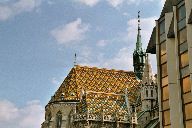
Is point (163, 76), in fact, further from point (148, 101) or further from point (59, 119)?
point (59, 119)

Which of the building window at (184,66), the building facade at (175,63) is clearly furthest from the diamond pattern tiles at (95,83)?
the building window at (184,66)

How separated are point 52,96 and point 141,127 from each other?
11761 mm

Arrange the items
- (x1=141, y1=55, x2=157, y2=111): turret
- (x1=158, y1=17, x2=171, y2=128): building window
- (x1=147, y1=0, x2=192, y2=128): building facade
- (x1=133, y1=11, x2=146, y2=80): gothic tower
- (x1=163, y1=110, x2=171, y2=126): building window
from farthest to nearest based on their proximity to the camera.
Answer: (x1=133, y1=11, x2=146, y2=80): gothic tower
(x1=141, y1=55, x2=157, y2=111): turret
(x1=158, y1=17, x2=171, y2=128): building window
(x1=163, y1=110, x2=171, y2=126): building window
(x1=147, y1=0, x2=192, y2=128): building facade

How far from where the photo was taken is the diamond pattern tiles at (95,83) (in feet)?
126

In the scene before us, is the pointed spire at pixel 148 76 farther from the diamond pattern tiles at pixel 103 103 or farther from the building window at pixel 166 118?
the building window at pixel 166 118

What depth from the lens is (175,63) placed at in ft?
60.4

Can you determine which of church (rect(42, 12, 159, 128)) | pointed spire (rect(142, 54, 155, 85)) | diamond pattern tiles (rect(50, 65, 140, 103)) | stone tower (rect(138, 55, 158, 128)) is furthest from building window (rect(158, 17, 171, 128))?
diamond pattern tiles (rect(50, 65, 140, 103))

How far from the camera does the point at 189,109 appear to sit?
16422 mm

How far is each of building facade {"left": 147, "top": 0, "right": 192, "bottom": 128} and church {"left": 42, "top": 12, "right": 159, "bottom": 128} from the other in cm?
1221

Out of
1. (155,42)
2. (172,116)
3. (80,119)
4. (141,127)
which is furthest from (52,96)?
(172,116)

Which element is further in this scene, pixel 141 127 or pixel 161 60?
pixel 141 127

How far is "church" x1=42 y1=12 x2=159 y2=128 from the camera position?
34.0 metres

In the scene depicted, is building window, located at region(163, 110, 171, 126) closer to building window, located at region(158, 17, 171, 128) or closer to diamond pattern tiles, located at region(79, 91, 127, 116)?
building window, located at region(158, 17, 171, 128)

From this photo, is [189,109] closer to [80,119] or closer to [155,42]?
[155,42]
